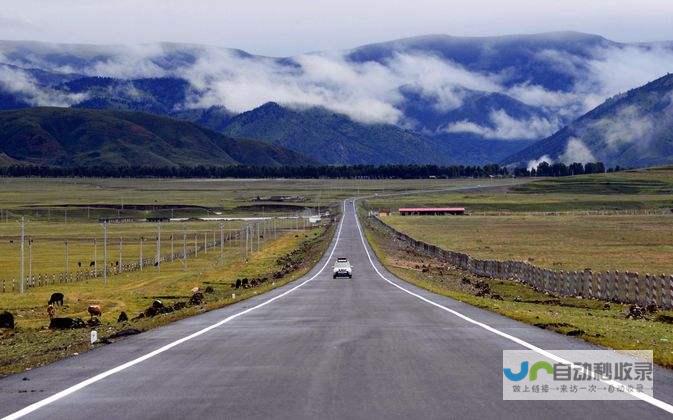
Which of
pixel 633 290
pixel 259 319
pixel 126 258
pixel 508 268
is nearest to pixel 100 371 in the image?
pixel 259 319

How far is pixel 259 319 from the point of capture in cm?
3047

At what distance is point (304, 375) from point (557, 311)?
23.8m

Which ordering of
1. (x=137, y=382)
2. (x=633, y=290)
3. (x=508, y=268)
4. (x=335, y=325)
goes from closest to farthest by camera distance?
1. (x=137, y=382)
2. (x=335, y=325)
3. (x=633, y=290)
4. (x=508, y=268)

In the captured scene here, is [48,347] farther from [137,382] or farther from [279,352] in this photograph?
[137,382]

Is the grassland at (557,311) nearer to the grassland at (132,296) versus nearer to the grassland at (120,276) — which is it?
the grassland at (132,296)

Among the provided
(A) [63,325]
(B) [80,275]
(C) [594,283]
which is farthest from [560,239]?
(A) [63,325]

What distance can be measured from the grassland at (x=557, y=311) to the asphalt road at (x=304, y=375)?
3.54 feet

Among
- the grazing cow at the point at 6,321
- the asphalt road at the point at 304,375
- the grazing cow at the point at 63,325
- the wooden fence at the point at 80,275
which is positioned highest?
the asphalt road at the point at 304,375

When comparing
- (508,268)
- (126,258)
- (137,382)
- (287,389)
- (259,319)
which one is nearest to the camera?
(287,389)

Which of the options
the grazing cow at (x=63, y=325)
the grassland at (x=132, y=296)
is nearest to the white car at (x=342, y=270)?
the grassland at (x=132, y=296)

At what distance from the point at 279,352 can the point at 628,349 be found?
22.8ft

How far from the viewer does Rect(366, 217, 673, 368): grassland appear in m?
23.7

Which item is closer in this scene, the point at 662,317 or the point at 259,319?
the point at 259,319

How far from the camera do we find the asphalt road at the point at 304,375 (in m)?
13.2
